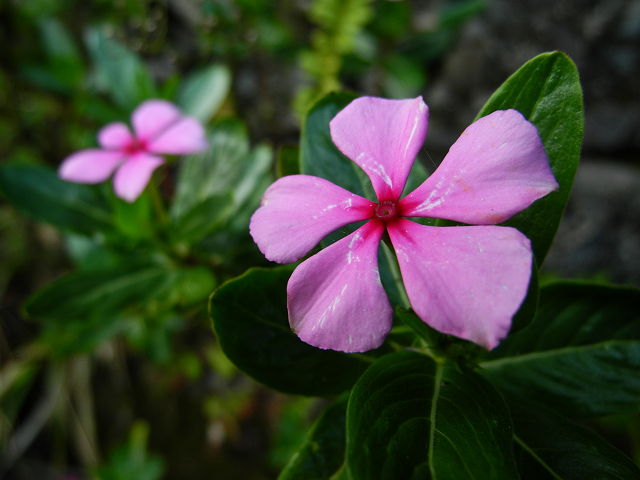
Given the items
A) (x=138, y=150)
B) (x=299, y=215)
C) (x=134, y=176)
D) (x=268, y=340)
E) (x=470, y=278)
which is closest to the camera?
(x=470, y=278)

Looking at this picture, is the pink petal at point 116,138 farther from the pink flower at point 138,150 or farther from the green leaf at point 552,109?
the green leaf at point 552,109

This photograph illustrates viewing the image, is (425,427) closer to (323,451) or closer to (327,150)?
(323,451)

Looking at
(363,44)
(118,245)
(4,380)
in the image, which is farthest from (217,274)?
(4,380)

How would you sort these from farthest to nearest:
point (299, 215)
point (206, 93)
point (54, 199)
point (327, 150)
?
point (206, 93), point (54, 199), point (327, 150), point (299, 215)

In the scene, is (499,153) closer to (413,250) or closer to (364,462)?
(413,250)

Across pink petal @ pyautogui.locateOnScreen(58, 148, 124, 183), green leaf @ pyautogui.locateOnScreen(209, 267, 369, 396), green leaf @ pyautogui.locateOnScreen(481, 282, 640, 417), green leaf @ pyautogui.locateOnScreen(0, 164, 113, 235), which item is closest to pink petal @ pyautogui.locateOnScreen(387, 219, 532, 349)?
green leaf @ pyautogui.locateOnScreen(209, 267, 369, 396)

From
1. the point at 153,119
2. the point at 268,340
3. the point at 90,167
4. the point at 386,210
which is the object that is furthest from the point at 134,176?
the point at 386,210

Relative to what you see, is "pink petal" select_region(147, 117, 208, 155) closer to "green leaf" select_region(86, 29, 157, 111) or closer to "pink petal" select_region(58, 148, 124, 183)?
"pink petal" select_region(58, 148, 124, 183)
